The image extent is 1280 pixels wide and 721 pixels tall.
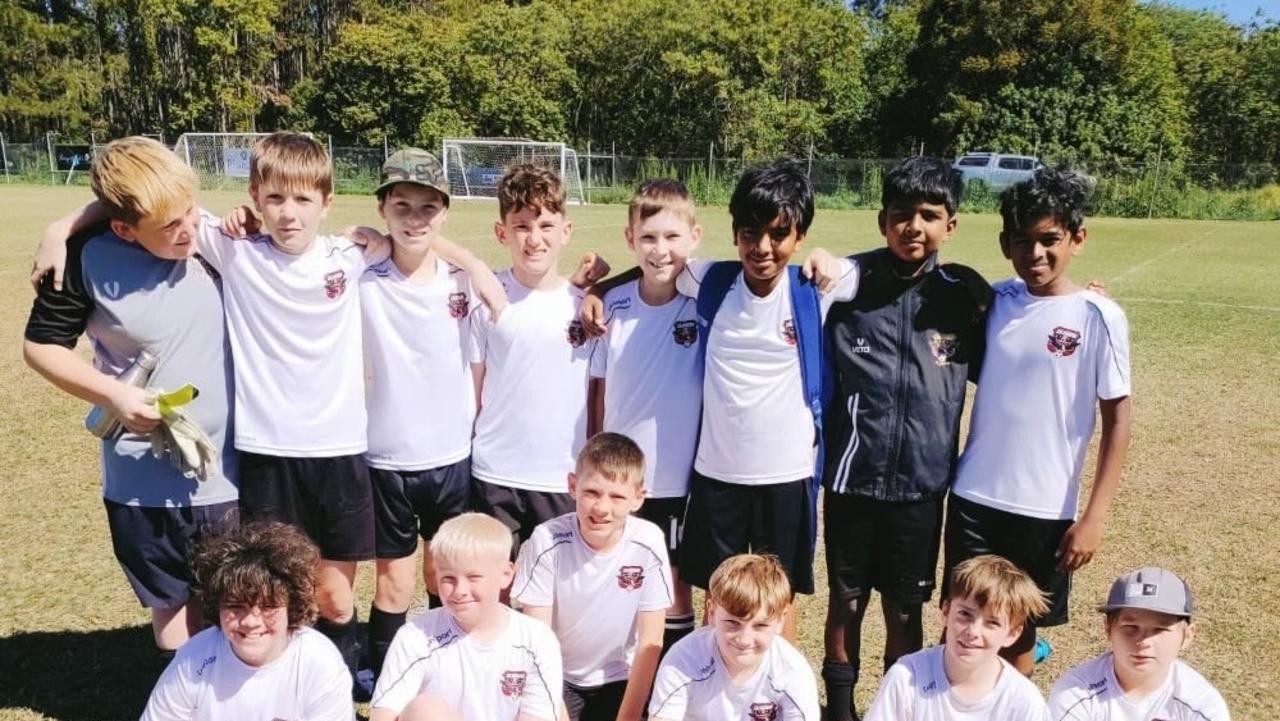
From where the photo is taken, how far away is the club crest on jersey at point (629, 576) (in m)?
3.22

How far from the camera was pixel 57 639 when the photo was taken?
4062 mm

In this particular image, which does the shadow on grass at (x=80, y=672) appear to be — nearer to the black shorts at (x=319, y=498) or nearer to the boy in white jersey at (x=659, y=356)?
the black shorts at (x=319, y=498)

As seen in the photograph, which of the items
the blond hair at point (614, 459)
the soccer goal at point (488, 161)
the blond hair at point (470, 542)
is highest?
the soccer goal at point (488, 161)

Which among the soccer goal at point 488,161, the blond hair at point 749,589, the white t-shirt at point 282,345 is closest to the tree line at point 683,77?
the soccer goal at point 488,161

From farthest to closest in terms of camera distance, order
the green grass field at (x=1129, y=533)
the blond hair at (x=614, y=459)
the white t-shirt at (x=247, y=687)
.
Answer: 1. the green grass field at (x=1129, y=533)
2. the blond hair at (x=614, y=459)
3. the white t-shirt at (x=247, y=687)

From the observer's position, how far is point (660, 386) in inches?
137

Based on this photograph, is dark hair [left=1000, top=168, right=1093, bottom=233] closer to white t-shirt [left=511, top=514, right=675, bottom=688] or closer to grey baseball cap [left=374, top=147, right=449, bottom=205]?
white t-shirt [left=511, top=514, right=675, bottom=688]

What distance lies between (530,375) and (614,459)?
58 cm

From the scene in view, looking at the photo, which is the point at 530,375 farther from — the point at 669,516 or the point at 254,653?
the point at 254,653

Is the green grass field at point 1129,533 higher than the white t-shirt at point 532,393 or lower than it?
lower

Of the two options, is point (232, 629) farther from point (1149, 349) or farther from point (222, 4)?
point (222, 4)

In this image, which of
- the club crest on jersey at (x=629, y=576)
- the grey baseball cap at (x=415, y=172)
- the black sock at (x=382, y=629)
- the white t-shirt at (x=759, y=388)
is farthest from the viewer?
the black sock at (x=382, y=629)

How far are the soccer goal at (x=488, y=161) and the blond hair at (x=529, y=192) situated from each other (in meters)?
28.6

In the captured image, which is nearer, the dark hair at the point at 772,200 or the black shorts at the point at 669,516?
the dark hair at the point at 772,200
